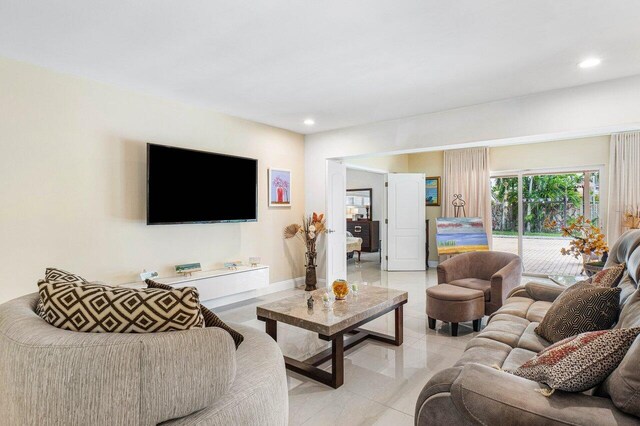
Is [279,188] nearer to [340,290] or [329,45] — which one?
[340,290]

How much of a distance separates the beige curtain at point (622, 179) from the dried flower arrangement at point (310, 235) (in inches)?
180

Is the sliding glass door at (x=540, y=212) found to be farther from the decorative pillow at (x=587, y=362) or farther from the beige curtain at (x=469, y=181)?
the decorative pillow at (x=587, y=362)

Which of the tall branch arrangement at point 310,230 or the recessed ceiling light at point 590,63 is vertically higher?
the recessed ceiling light at point 590,63

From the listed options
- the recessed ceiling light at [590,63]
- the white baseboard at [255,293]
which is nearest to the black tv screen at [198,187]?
the white baseboard at [255,293]

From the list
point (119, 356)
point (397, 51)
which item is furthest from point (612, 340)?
point (397, 51)

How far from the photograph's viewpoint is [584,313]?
1.91 meters

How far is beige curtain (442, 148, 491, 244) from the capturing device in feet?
22.4

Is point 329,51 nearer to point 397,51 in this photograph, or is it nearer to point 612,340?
point 397,51

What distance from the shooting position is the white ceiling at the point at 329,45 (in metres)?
2.23

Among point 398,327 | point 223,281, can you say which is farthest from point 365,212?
point 398,327

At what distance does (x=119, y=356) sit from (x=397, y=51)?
2719 millimetres

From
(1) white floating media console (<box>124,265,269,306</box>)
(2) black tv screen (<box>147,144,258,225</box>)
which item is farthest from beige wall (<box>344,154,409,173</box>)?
(1) white floating media console (<box>124,265,269,306</box>)

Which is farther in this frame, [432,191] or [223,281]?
[432,191]

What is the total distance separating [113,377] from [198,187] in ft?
10.7
